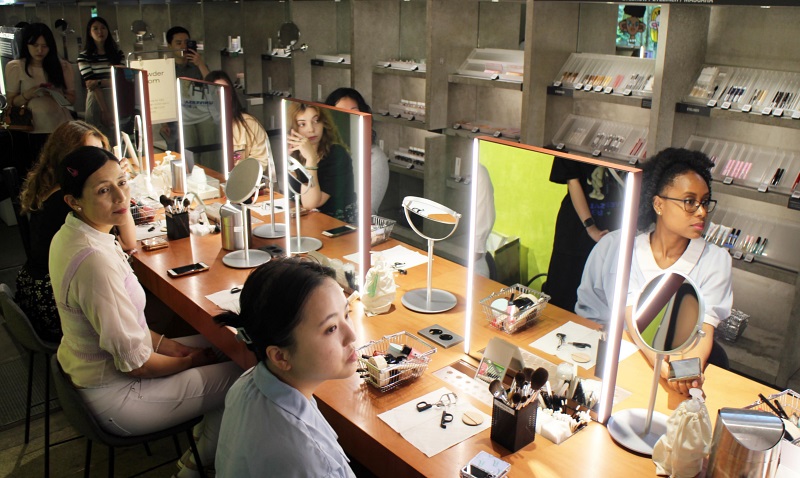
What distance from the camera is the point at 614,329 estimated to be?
1965 mm

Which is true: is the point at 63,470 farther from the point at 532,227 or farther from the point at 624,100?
the point at 624,100

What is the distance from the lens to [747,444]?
5.37 ft

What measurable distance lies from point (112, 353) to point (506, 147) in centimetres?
163

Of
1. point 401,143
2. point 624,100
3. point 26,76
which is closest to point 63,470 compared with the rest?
point 624,100

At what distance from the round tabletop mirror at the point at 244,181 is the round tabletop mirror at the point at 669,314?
197 centimetres

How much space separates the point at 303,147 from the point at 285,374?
5.60ft

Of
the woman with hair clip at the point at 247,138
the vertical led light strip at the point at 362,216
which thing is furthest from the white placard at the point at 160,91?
the vertical led light strip at the point at 362,216

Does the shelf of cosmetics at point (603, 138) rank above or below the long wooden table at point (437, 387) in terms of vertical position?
above

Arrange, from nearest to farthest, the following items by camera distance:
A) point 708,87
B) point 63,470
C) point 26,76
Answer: point 63,470, point 708,87, point 26,76

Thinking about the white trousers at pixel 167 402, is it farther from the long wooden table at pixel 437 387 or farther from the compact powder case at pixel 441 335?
the compact powder case at pixel 441 335

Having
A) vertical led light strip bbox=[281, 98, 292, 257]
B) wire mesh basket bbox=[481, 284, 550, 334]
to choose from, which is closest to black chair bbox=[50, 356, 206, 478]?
vertical led light strip bbox=[281, 98, 292, 257]

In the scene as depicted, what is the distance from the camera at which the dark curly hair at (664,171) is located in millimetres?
2707

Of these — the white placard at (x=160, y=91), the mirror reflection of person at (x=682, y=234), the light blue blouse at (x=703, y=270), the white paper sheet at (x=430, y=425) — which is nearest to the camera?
the white paper sheet at (x=430, y=425)

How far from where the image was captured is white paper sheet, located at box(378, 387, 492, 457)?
199 centimetres
